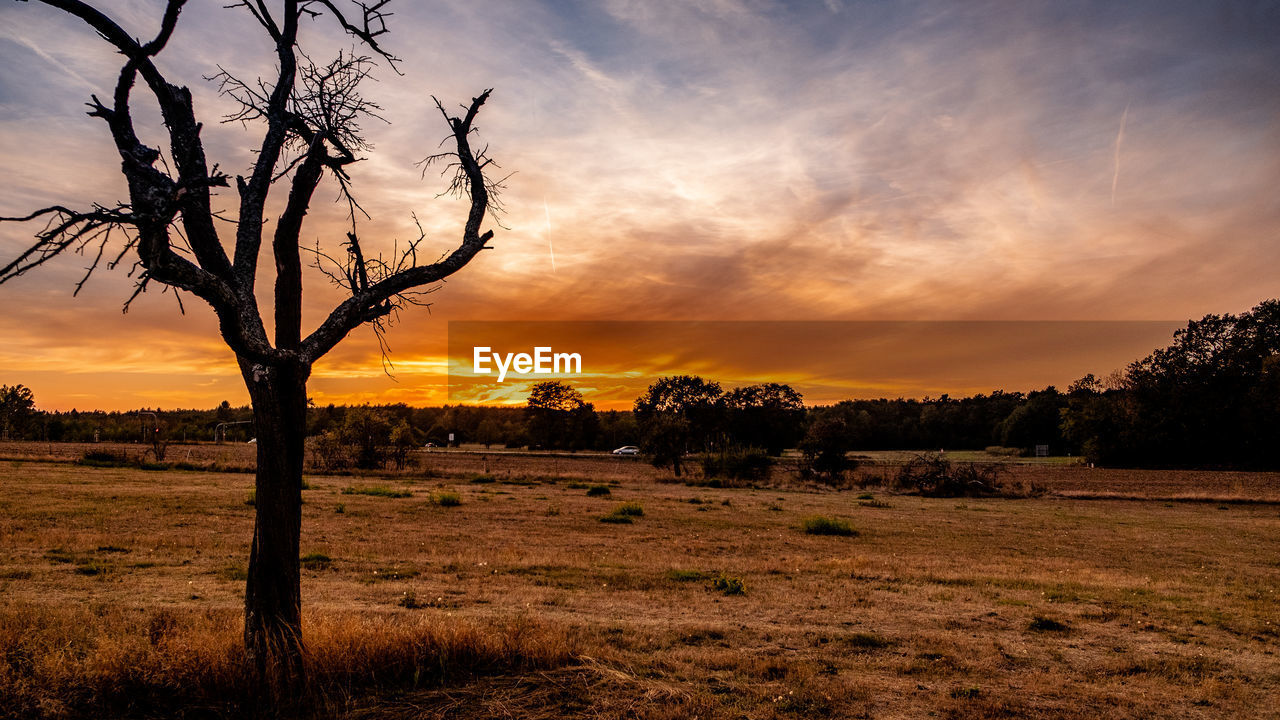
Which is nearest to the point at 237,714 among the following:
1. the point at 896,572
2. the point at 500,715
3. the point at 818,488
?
the point at 500,715

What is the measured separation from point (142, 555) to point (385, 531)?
21.2ft

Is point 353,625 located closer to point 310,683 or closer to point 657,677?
point 310,683

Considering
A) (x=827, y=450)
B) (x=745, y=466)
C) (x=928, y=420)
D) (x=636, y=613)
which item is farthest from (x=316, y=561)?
(x=928, y=420)

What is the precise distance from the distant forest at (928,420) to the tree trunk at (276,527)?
150 feet

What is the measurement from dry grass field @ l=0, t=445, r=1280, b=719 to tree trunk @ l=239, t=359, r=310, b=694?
342 mm

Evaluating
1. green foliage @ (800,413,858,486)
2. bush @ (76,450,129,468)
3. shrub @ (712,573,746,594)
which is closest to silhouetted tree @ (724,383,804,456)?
green foliage @ (800,413,858,486)

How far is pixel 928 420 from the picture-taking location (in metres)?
137

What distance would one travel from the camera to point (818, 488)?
48406mm

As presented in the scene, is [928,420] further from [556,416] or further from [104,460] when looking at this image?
[104,460]

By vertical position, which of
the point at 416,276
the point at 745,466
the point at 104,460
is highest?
the point at 416,276

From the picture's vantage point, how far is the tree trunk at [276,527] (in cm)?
650

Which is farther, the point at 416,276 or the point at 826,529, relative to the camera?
the point at 826,529

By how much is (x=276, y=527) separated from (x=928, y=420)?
144272 mm

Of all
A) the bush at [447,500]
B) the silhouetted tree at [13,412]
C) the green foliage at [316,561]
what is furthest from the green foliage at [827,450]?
the silhouetted tree at [13,412]
